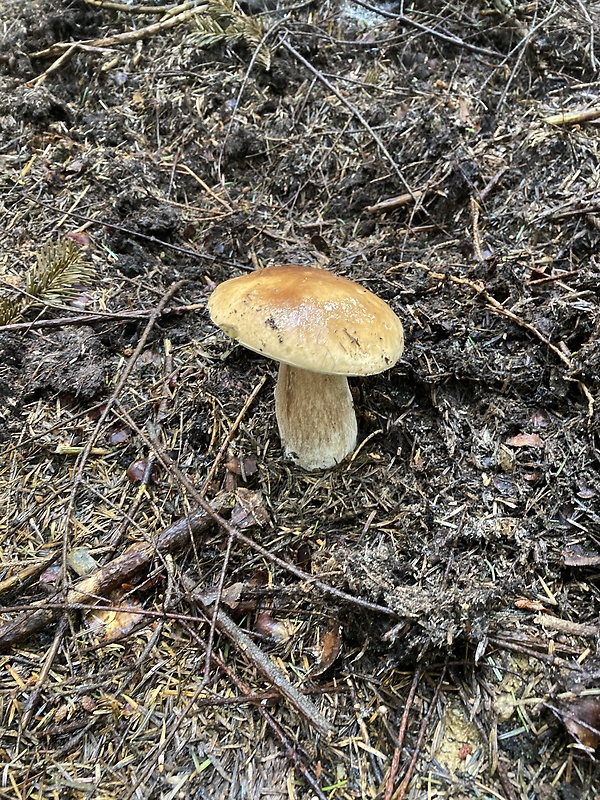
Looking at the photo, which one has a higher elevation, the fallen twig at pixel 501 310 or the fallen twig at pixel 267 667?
the fallen twig at pixel 501 310

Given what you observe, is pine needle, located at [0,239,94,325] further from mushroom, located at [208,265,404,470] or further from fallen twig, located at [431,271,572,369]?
fallen twig, located at [431,271,572,369]

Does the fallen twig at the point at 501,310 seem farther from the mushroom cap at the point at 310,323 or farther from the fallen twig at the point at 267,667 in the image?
the fallen twig at the point at 267,667

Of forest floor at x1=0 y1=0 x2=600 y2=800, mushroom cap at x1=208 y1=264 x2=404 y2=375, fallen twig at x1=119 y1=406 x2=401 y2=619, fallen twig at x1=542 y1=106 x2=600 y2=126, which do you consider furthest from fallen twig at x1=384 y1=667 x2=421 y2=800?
fallen twig at x1=542 y1=106 x2=600 y2=126

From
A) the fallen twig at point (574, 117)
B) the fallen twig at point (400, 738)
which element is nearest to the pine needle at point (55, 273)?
the fallen twig at point (400, 738)

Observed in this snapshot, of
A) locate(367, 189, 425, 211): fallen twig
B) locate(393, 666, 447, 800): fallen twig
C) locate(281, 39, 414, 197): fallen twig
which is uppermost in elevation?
locate(281, 39, 414, 197): fallen twig

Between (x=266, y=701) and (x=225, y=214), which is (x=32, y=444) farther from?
(x=225, y=214)


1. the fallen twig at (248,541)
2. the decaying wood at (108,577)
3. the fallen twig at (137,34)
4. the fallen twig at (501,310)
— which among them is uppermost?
the fallen twig at (137,34)

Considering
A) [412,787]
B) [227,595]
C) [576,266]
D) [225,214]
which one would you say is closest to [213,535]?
[227,595]

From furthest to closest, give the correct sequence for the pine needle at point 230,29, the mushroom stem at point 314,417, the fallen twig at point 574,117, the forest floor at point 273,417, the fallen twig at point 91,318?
the pine needle at point 230,29 → the fallen twig at point 574,117 → the fallen twig at point 91,318 → the mushroom stem at point 314,417 → the forest floor at point 273,417
